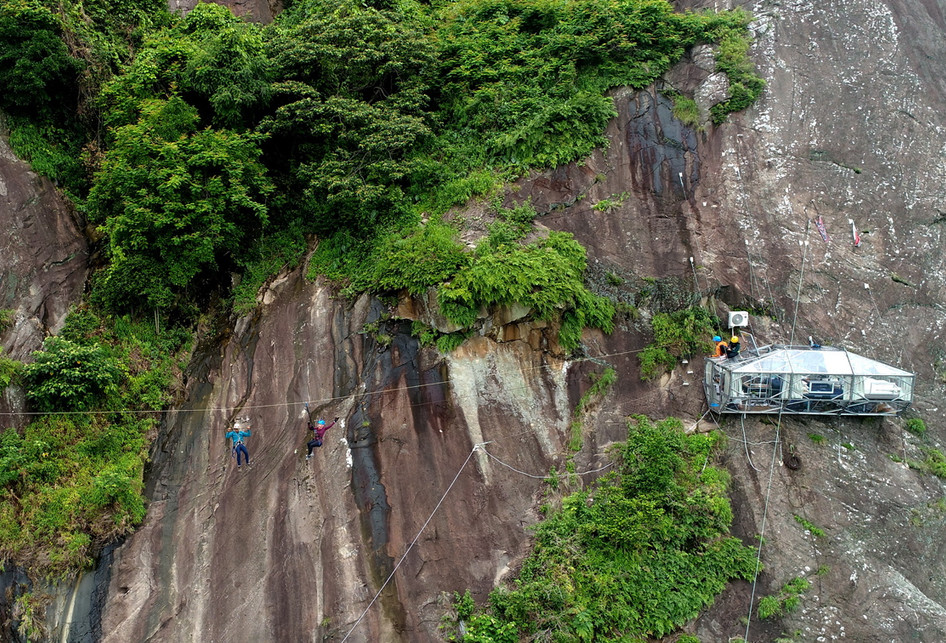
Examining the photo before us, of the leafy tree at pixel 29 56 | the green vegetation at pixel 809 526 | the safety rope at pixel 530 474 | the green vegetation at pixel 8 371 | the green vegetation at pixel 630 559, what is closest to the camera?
the green vegetation at pixel 630 559

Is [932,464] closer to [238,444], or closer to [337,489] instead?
[337,489]

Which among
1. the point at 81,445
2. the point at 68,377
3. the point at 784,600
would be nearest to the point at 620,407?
the point at 784,600

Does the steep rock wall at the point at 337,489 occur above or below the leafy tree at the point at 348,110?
below

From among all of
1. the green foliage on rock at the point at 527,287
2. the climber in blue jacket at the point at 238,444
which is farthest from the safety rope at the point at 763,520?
→ the climber in blue jacket at the point at 238,444

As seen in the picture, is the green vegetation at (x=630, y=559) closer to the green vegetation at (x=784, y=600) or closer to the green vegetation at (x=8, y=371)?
the green vegetation at (x=784, y=600)

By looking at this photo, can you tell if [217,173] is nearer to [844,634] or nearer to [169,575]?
[169,575]

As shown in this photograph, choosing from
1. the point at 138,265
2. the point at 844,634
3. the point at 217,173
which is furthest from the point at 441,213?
the point at 844,634
